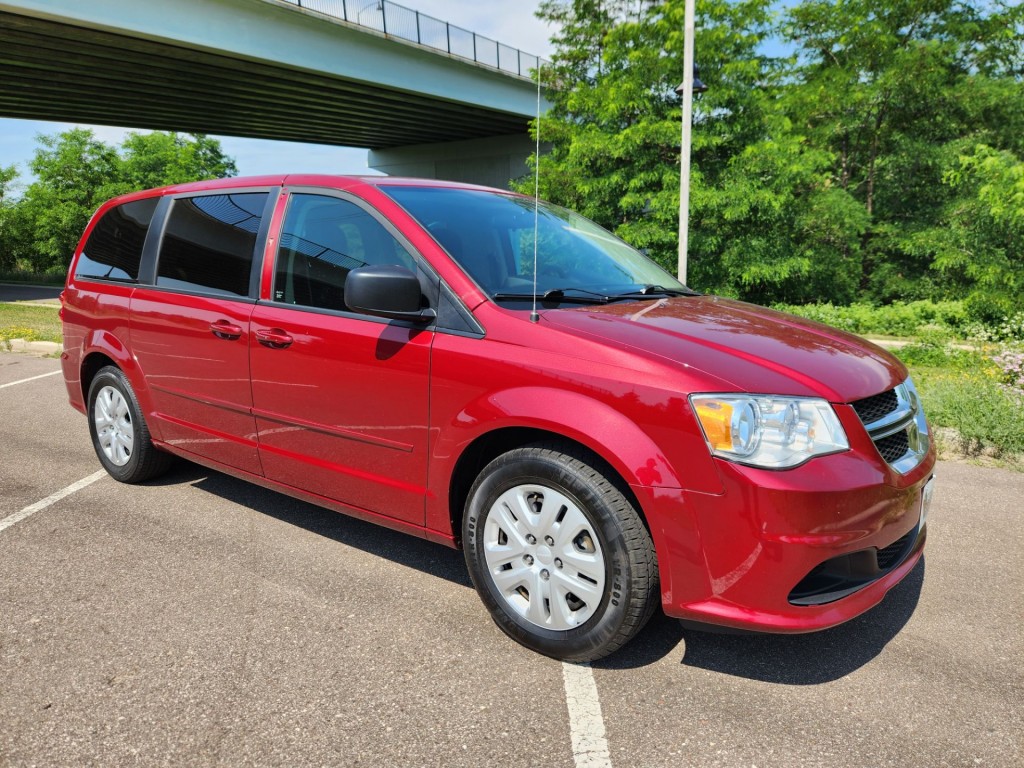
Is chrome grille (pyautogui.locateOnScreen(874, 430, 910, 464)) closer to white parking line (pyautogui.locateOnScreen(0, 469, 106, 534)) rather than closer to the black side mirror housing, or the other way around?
the black side mirror housing

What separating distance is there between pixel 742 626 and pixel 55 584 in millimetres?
2969

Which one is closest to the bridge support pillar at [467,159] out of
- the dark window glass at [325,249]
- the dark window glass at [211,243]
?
the dark window glass at [211,243]

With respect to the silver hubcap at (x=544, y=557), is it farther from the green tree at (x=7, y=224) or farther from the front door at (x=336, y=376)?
the green tree at (x=7, y=224)

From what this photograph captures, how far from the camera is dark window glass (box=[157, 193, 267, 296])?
148 inches

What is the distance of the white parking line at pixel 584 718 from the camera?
2264 mm

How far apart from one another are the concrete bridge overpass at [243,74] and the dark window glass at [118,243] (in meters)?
16.2

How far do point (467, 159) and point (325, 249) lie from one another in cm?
3938

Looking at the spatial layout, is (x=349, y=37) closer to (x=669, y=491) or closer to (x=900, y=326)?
(x=900, y=326)

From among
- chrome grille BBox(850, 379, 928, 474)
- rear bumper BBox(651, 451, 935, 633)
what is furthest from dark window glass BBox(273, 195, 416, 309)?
chrome grille BBox(850, 379, 928, 474)

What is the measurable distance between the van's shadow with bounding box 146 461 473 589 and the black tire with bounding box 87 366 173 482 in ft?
0.58

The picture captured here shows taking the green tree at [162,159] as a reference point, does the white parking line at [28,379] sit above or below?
below

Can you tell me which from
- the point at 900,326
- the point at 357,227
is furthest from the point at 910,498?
the point at 900,326

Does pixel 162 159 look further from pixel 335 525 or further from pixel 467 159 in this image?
pixel 335 525

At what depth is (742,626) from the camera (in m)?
2.43
